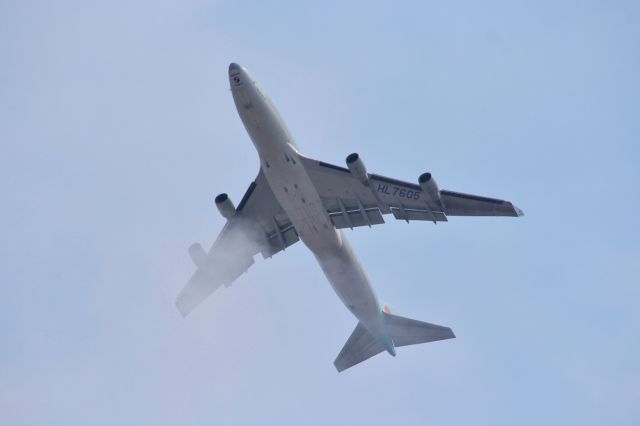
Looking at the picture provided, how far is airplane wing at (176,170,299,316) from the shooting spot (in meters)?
50.7

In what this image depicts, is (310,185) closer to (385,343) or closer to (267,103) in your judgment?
(267,103)

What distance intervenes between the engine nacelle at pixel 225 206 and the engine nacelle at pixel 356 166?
7915 mm

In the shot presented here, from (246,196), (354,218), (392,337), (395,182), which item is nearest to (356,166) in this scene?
(395,182)

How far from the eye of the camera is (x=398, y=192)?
46812 millimetres

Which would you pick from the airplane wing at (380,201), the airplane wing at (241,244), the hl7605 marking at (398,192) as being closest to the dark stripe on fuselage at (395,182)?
the airplane wing at (380,201)

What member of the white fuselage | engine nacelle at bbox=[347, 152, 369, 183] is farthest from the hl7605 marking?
the white fuselage

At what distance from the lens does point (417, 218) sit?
156 feet

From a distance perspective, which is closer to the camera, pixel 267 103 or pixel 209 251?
pixel 267 103

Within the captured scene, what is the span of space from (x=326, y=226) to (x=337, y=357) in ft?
33.5

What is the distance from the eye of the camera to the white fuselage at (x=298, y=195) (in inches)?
1770

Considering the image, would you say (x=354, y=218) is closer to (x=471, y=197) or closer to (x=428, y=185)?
(x=428, y=185)

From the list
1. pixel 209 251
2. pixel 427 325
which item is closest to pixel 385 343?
pixel 427 325

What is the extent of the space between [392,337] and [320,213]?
10.4 meters

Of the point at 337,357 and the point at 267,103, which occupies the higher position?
the point at 267,103
